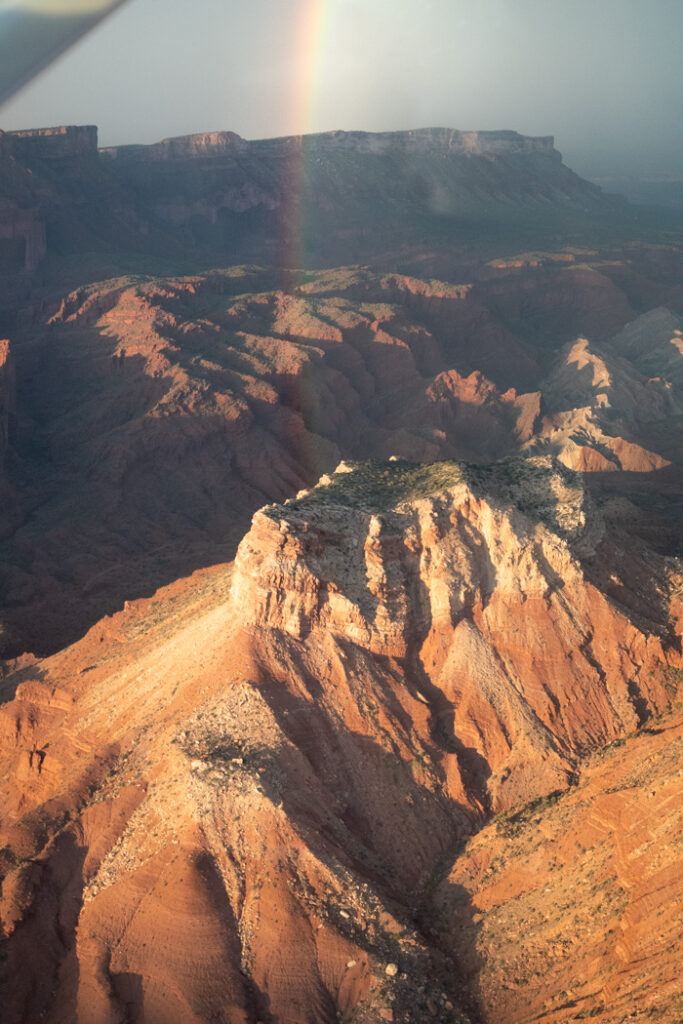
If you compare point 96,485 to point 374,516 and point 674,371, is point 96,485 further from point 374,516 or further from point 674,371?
point 674,371

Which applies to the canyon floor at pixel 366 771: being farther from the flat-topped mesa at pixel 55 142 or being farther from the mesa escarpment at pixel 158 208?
the flat-topped mesa at pixel 55 142

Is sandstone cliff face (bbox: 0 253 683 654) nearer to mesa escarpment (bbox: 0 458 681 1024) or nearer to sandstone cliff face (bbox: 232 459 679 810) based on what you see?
mesa escarpment (bbox: 0 458 681 1024)

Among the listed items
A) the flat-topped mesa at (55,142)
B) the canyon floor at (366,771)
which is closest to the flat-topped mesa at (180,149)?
the flat-topped mesa at (55,142)

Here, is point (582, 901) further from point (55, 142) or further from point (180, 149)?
point (180, 149)

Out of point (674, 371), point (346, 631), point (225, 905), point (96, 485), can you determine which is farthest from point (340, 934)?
point (674, 371)

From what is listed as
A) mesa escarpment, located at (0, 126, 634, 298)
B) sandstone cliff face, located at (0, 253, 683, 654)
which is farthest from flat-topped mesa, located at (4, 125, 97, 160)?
sandstone cliff face, located at (0, 253, 683, 654)
